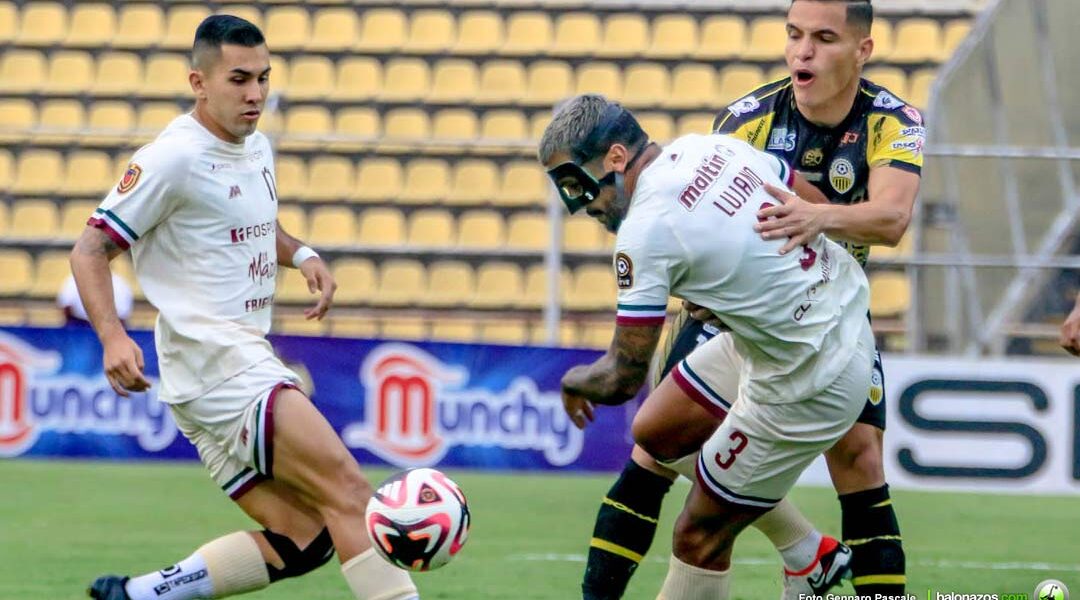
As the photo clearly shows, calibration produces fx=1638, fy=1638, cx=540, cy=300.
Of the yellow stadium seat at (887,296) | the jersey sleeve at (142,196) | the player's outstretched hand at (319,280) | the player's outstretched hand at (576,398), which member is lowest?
the yellow stadium seat at (887,296)

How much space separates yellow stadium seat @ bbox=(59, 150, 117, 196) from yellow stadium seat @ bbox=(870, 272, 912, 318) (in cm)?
745

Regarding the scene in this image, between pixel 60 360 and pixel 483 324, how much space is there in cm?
341

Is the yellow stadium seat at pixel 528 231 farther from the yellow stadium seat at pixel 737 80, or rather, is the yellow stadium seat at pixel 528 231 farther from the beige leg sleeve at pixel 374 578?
the beige leg sleeve at pixel 374 578

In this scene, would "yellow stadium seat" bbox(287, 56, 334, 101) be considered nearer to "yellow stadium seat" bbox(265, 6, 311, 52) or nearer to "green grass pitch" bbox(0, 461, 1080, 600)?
"yellow stadium seat" bbox(265, 6, 311, 52)

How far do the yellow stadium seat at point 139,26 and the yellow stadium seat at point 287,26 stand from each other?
1.23 metres

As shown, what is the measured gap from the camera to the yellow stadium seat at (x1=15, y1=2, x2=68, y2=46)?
58.0ft

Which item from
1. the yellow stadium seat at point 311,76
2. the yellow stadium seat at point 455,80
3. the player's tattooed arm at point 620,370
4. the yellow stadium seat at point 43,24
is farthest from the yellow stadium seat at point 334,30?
the player's tattooed arm at point 620,370

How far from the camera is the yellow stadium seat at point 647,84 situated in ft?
55.6

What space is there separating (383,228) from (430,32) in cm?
305

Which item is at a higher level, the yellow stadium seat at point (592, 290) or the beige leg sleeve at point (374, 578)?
the beige leg sleeve at point (374, 578)

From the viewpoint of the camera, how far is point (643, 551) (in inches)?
208

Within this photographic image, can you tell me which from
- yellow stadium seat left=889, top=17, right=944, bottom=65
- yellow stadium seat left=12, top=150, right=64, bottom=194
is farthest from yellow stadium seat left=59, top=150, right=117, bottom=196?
yellow stadium seat left=889, top=17, right=944, bottom=65

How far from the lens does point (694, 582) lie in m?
5.01

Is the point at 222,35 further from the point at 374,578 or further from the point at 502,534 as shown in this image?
the point at 502,534
